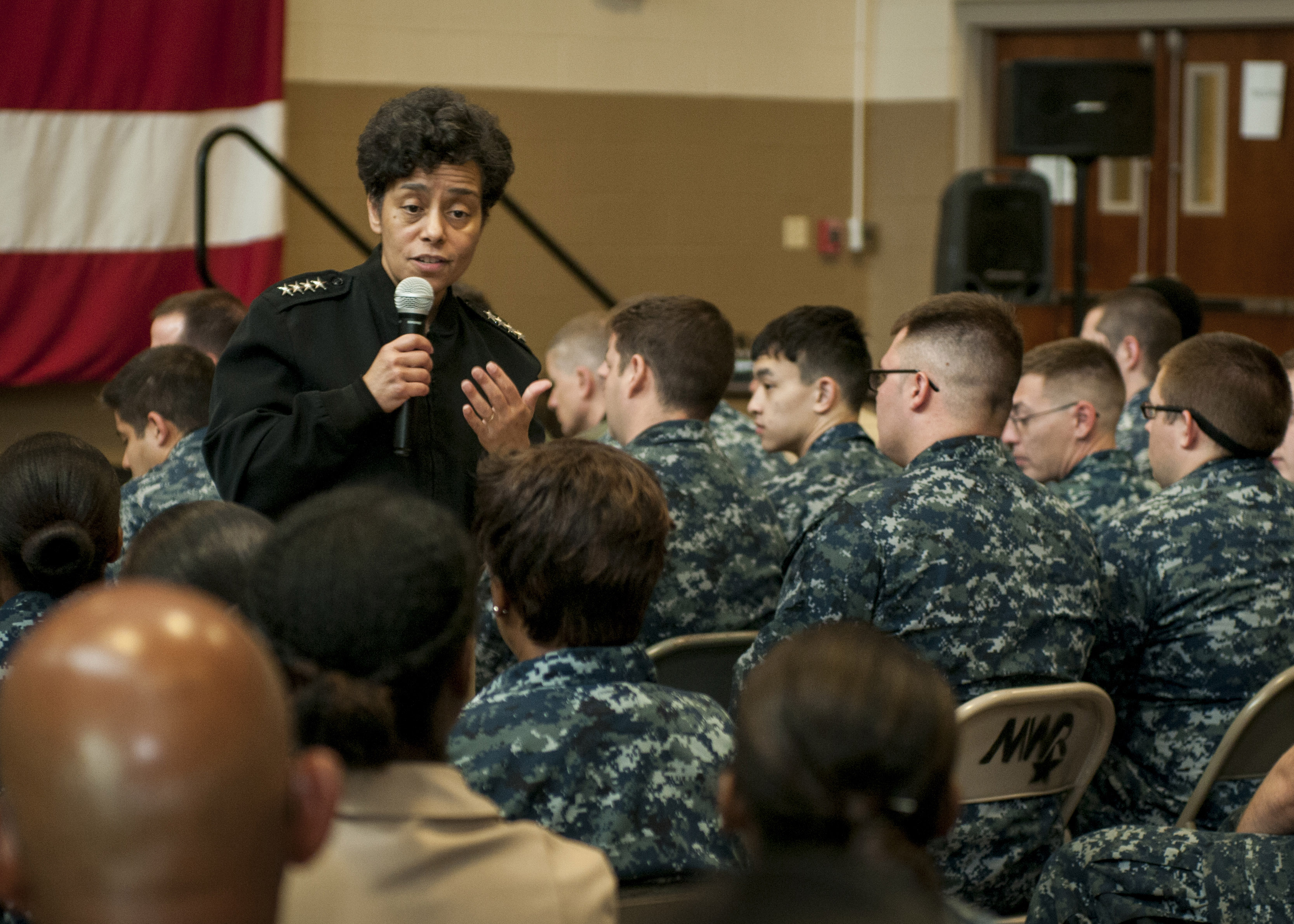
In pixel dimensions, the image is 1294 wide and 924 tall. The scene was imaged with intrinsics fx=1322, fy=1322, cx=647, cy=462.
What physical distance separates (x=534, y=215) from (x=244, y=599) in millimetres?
5325

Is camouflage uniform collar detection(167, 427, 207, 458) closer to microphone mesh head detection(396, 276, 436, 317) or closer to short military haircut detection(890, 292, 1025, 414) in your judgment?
microphone mesh head detection(396, 276, 436, 317)

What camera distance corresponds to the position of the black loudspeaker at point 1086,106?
550cm

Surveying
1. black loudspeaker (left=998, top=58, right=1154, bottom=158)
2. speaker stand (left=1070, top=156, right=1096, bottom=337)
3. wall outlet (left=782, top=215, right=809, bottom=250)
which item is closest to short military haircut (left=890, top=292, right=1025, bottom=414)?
speaker stand (left=1070, top=156, right=1096, bottom=337)

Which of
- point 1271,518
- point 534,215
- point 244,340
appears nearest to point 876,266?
point 534,215

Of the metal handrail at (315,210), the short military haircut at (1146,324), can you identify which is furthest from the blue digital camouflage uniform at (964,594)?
the metal handrail at (315,210)

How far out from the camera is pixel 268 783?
64 centimetres

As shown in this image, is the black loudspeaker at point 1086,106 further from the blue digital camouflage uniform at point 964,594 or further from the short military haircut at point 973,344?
the blue digital camouflage uniform at point 964,594

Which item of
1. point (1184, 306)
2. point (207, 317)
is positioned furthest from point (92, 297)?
point (1184, 306)

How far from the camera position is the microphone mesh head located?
1886 millimetres

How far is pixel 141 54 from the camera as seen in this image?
530 cm

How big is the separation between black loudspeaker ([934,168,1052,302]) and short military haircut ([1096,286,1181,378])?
4.46 ft

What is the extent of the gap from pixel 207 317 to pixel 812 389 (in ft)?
5.64

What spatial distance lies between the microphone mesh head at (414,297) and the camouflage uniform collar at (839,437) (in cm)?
147

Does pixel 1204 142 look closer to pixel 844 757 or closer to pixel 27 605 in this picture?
pixel 27 605
